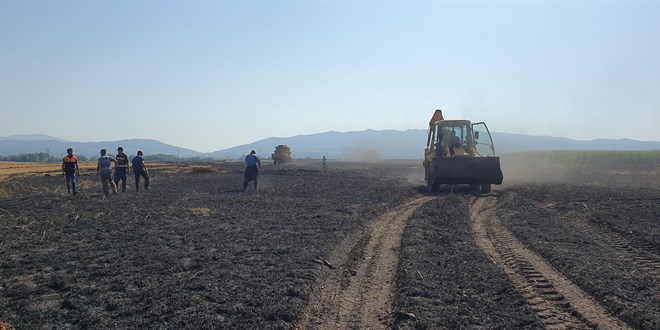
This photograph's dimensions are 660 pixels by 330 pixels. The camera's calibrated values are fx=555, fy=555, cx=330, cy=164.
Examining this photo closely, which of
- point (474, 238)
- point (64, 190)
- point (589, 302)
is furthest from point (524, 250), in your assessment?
point (64, 190)

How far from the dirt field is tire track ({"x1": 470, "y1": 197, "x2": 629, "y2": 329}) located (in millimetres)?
26

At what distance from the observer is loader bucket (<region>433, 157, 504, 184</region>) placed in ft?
68.9

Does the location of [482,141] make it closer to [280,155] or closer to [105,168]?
[105,168]

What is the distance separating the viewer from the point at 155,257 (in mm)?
9047

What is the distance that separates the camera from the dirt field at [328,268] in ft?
19.6

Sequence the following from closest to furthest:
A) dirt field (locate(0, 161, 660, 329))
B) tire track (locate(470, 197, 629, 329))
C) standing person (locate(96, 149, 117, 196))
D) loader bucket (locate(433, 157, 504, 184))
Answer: tire track (locate(470, 197, 629, 329)), dirt field (locate(0, 161, 660, 329)), standing person (locate(96, 149, 117, 196)), loader bucket (locate(433, 157, 504, 184))

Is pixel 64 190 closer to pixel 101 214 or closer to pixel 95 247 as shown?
pixel 101 214

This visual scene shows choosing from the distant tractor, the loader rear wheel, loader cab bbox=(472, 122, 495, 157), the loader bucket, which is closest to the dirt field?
the loader bucket

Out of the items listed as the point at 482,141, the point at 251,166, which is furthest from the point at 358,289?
the point at 482,141

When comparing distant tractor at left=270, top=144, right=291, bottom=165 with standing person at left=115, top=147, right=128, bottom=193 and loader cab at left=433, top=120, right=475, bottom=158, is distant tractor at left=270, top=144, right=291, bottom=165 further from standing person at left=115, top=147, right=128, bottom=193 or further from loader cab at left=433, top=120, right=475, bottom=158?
standing person at left=115, top=147, right=128, bottom=193

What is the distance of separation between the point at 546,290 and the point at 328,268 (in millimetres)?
3119

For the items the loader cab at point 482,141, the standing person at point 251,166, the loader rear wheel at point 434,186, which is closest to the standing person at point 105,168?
the standing person at point 251,166

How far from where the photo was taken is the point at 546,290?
696 centimetres

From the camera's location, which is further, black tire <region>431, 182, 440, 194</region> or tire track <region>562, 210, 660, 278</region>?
black tire <region>431, 182, 440, 194</region>
